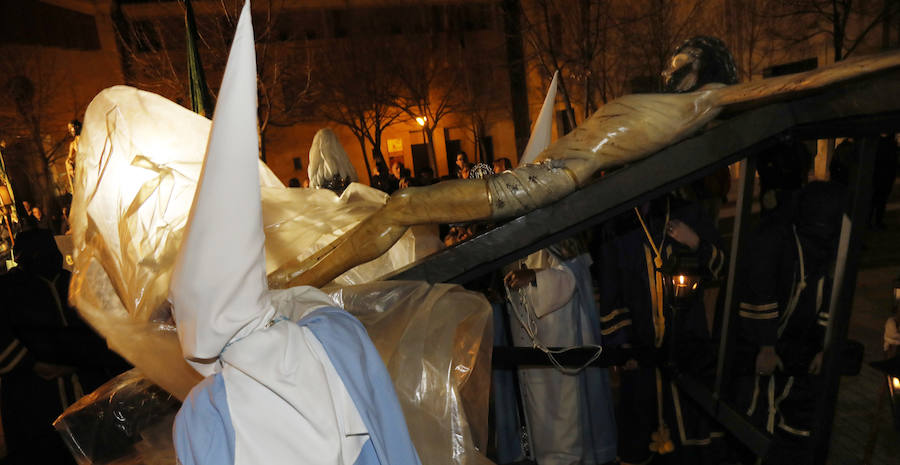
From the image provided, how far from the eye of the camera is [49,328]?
3701 millimetres

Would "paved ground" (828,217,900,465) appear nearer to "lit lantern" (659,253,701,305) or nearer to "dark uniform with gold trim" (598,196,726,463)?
"dark uniform with gold trim" (598,196,726,463)

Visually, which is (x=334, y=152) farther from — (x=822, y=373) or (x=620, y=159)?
(x=822, y=373)

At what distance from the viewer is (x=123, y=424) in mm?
1880

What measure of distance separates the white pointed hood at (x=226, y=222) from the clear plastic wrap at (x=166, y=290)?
54cm

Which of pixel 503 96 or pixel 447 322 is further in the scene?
pixel 503 96

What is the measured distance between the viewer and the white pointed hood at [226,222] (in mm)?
1179

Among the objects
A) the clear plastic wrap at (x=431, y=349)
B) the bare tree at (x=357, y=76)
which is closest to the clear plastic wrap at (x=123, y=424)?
the clear plastic wrap at (x=431, y=349)

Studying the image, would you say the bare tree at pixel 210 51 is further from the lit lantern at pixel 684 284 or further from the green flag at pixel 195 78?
the lit lantern at pixel 684 284

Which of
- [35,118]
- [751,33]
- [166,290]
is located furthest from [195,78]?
[35,118]

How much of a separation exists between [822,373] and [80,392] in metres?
4.99

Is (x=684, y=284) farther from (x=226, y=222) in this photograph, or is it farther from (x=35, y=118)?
(x=35, y=118)

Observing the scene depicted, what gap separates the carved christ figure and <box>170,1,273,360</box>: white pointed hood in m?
0.66

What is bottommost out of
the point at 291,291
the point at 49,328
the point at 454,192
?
the point at 49,328

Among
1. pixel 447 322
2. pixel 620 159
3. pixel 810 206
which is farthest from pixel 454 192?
pixel 810 206
